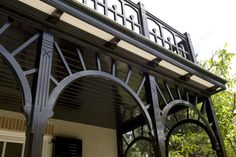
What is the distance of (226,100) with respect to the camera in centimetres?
581

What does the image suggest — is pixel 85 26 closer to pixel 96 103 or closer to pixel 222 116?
pixel 96 103

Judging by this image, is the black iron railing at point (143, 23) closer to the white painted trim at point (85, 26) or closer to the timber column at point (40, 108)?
the white painted trim at point (85, 26)

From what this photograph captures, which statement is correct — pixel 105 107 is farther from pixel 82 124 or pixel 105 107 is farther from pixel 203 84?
pixel 203 84

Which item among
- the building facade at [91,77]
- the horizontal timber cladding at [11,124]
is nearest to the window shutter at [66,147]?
the building facade at [91,77]

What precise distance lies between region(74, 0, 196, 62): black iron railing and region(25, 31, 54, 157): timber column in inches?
38.1

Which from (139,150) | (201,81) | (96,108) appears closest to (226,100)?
(201,81)

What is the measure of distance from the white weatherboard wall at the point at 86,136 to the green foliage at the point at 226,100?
103 inches

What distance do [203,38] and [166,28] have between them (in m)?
5.39

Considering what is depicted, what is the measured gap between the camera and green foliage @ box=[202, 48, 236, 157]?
539 cm

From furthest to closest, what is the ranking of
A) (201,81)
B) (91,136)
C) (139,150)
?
(139,150) → (91,136) → (201,81)

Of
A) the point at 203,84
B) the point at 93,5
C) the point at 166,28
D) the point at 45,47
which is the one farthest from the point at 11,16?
the point at 203,84

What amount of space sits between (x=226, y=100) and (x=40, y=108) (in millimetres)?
4925

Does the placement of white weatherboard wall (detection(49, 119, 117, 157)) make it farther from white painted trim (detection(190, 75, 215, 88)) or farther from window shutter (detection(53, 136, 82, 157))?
white painted trim (detection(190, 75, 215, 88))

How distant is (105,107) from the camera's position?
504cm
